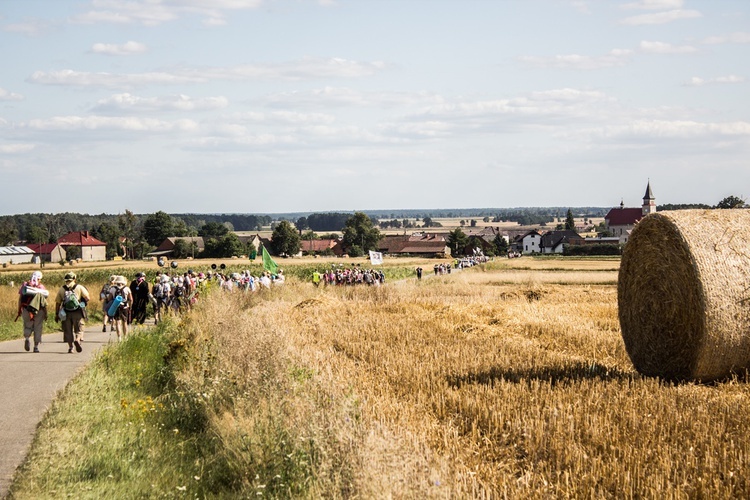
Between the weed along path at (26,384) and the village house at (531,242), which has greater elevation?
the weed along path at (26,384)

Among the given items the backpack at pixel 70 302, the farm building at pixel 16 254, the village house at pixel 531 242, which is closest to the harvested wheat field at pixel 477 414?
the backpack at pixel 70 302

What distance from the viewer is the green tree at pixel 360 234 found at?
156 m

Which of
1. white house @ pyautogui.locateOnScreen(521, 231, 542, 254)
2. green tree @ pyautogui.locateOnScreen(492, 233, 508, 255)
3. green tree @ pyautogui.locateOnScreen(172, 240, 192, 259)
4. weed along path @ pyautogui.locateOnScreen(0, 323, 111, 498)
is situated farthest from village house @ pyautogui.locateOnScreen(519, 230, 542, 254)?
weed along path @ pyautogui.locateOnScreen(0, 323, 111, 498)

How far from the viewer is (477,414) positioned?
9.05 metres

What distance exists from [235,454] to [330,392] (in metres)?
1.21

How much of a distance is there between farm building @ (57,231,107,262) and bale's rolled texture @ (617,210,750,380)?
141636 millimetres

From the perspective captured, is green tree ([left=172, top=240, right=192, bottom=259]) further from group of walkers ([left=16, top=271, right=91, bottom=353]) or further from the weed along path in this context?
group of walkers ([left=16, top=271, right=91, bottom=353])

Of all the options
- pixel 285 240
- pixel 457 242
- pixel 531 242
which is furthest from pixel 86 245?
pixel 531 242

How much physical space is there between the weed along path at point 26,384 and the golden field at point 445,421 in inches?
20.9

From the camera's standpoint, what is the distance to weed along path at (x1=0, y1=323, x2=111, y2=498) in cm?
1009

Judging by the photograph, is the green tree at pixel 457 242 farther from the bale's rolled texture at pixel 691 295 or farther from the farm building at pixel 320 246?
the bale's rolled texture at pixel 691 295

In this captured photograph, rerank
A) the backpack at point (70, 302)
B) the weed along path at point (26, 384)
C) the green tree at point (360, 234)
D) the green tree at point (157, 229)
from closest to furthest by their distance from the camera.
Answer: the weed along path at point (26, 384) < the backpack at point (70, 302) < the green tree at point (360, 234) < the green tree at point (157, 229)

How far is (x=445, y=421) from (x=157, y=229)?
158 m

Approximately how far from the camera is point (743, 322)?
36.5ft
